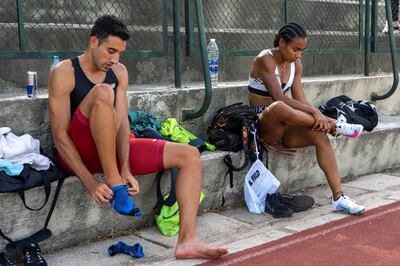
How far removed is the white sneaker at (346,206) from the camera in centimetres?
474

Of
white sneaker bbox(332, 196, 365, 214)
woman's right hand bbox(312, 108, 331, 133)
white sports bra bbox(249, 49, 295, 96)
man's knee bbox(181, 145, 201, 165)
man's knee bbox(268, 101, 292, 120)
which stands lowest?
white sneaker bbox(332, 196, 365, 214)

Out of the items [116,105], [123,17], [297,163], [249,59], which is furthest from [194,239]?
[249,59]

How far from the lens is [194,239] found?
3.73 m

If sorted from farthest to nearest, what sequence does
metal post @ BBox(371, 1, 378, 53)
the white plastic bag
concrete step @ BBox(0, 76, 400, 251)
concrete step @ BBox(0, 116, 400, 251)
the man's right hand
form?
metal post @ BBox(371, 1, 378, 53) → the white plastic bag → concrete step @ BBox(0, 76, 400, 251) → concrete step @ BBox(0, 116, 400, 251) → the man's right hand

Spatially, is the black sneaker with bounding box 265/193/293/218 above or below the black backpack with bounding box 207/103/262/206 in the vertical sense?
below

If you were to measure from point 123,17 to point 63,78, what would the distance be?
2410 mm

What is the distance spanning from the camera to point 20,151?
382 cm

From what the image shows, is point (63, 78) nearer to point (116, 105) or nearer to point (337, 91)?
point (116, 105)

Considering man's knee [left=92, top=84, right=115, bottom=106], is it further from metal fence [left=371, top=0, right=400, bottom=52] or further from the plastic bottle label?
metal fence [left=371, top=0, right=400, bottom=52]

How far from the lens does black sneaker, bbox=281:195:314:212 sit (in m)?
4.81

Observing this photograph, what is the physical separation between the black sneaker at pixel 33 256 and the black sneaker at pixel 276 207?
6.31 feet

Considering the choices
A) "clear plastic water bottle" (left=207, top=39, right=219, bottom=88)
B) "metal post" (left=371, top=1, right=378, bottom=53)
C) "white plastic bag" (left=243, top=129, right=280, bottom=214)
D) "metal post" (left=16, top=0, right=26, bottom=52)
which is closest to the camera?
"metal post" (left=16, top=0, right=26, bottom=52)

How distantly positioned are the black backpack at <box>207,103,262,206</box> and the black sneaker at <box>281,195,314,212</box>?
1.48 ft

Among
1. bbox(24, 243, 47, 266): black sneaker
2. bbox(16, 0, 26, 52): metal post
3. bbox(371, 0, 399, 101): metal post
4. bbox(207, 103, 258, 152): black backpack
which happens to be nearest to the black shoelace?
bbox(24, 243, 47, 266): black sneaker
